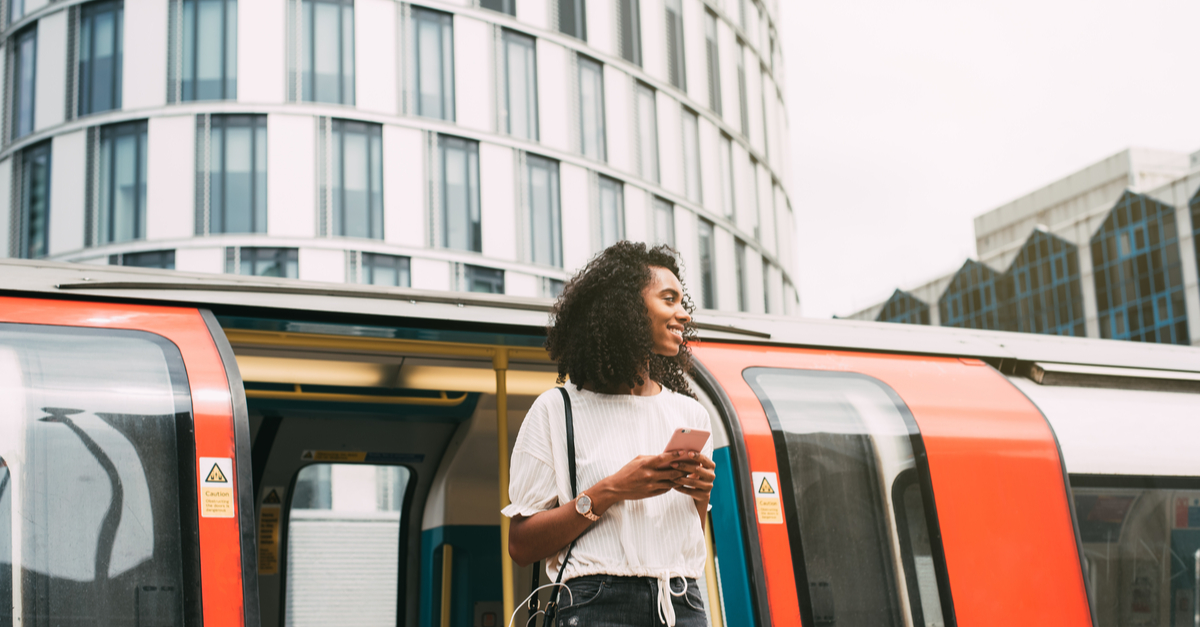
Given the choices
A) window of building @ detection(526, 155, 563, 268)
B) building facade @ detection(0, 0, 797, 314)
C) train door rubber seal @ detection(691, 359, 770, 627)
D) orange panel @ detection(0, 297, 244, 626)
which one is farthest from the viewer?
window of building @ detection(526, 155, 563, 268)

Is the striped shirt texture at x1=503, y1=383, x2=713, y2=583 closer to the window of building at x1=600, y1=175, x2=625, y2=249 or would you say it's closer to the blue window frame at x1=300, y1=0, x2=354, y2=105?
the blue window frame at x1=300, y1=0, x2=354, y2=105

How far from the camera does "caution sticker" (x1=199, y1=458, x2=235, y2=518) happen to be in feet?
9.07

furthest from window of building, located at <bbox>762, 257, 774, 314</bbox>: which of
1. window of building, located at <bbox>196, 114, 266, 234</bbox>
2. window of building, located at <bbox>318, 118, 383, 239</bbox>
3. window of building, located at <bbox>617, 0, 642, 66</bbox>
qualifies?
window of building, located at <bbox>196, 114, 266, 234</bbox>

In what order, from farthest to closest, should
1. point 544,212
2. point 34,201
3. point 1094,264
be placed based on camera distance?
point 1094,264
point 544,212
point 34,201

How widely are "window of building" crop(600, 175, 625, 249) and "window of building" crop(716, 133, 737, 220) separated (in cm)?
340

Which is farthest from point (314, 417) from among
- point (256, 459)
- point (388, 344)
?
point (388, 344)

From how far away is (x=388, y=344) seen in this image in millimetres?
4082

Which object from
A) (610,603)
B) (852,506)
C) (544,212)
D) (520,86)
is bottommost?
(610,603)

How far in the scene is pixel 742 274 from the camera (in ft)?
83.1

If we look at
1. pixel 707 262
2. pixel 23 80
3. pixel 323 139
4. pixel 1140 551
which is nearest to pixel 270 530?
pixel 1140 551

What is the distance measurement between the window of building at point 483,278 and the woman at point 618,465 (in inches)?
698

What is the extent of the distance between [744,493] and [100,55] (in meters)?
19.8

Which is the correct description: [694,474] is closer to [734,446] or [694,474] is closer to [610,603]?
[610,603]

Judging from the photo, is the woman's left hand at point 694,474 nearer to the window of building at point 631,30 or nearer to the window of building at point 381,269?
the window of building at point 381,269
